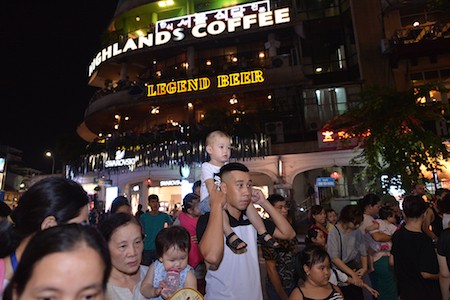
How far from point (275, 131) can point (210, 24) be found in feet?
33.1

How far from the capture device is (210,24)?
891 inches

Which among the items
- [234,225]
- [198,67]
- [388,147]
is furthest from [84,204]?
[198,67]

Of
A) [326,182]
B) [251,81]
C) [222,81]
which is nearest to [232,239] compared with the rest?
[326,182]

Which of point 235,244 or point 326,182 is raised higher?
point 326,182

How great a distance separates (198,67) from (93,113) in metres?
9.24

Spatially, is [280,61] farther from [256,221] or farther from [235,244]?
[235,244]

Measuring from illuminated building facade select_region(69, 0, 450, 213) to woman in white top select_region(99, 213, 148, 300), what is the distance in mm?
14545

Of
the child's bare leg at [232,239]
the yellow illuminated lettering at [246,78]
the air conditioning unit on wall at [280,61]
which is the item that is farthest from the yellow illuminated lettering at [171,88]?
the child's bare leg at [232,239]

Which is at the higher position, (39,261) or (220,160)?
(220,160)

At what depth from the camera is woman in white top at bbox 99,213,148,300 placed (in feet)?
8.44

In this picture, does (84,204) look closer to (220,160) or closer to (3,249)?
(3,249)

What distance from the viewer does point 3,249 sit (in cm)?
190

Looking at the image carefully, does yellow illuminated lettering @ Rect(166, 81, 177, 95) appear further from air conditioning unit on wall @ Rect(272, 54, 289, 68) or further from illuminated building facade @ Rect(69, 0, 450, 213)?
air conditioning unit on wall @ Rect(272, 54, 289, 68)

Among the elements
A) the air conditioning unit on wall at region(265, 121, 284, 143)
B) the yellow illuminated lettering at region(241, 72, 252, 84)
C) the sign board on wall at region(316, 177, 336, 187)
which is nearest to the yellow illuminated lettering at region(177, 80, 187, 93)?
the yellow illuminated lettering at region(241, 72, 252, 84)
